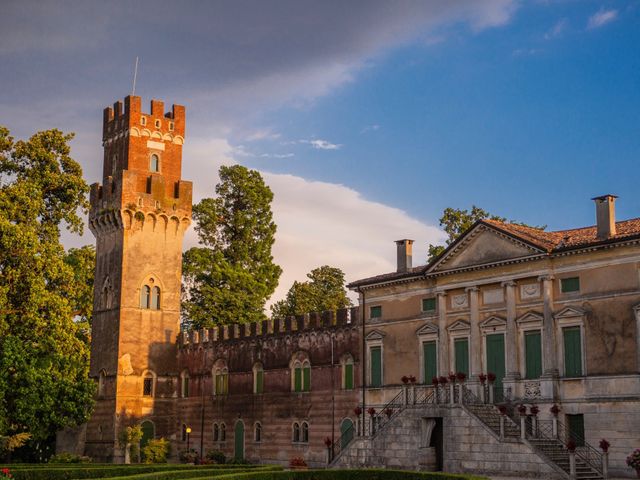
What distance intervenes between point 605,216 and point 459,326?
7.20 meters

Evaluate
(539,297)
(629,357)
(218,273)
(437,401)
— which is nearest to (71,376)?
(218,273)

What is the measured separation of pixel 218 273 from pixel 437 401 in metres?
27.8

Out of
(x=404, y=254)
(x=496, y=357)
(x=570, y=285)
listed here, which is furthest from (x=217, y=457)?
(x=570, y=285)

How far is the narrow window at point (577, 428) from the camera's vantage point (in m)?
29.7

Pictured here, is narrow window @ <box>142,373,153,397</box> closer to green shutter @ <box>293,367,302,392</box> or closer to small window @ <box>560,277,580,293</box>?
green shutter @ <box>293,367,302,392</box>

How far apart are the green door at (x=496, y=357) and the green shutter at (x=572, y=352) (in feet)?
8.99

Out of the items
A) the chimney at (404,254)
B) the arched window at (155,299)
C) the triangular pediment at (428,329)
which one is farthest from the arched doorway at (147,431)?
the triangular pediment at (428,329)

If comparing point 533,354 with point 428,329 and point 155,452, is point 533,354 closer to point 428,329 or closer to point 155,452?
point 428,329

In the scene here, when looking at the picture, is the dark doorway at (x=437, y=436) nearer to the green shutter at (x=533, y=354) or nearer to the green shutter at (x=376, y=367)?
the green shutter at (x=533, y=354)

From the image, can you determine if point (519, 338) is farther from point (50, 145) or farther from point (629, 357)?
point (50, 145)

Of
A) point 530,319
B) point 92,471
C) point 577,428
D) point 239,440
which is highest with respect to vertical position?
point 530,319

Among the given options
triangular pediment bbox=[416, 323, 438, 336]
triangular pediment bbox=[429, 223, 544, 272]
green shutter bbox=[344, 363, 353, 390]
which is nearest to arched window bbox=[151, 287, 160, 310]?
green shutter bbox=[344, 363, 353, 390]

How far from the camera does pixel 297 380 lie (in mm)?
43219

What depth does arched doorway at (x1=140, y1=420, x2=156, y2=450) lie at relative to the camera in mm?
48531
